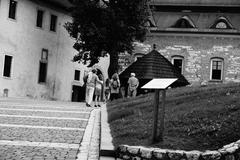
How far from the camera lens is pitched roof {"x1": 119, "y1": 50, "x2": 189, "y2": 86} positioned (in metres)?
35.6

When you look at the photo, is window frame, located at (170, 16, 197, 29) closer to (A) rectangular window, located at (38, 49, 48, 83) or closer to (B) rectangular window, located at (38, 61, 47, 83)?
(A) rectangular window, located at (38, 49, 48, 83)

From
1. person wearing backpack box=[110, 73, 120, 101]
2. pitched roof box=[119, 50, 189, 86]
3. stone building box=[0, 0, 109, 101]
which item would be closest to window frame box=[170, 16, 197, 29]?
pitched roof box=[119, 50, 189, 86]

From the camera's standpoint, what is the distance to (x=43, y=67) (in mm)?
34531

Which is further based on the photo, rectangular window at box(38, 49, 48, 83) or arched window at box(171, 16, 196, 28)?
arched window at box(171, 16, 196, 28)

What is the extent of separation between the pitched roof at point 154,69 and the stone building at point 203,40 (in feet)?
8.44

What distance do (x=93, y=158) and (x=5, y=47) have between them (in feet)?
81.2

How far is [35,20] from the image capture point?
110 ft

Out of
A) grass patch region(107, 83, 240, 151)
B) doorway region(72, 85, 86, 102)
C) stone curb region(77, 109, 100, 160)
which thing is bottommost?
stone curb region(77, 109, 100, 160)

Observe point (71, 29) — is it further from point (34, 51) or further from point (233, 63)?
point (233, 63)

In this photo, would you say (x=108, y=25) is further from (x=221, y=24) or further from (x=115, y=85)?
(x=221, y=24)

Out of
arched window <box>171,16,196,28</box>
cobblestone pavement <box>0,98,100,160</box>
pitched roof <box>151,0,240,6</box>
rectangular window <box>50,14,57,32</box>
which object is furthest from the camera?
pitched roof <box>151,0,240,6</box>

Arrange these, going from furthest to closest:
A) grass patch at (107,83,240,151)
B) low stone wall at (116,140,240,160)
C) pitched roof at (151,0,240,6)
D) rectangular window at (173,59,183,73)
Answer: pitched roof at (151,0,240,6), rectangular window at (173,59,183,73), grass patch at (107,83,240,151), low stone wall at (116,140,240,160)

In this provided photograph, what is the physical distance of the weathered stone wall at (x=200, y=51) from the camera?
38594 millimetres

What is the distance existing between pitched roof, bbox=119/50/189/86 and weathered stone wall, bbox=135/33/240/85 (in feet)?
7.75
